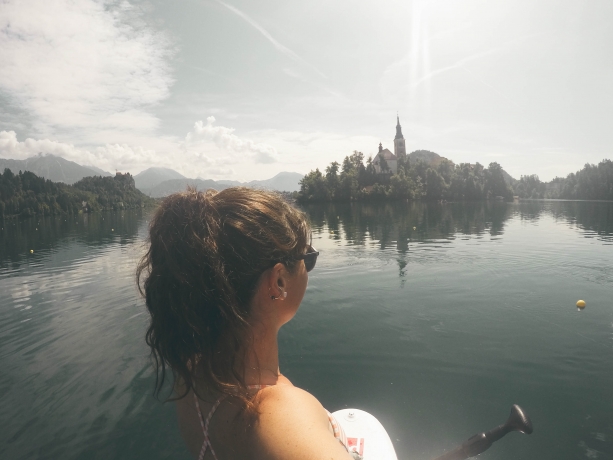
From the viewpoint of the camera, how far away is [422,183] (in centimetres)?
10956

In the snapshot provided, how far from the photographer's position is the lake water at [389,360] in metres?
5.73

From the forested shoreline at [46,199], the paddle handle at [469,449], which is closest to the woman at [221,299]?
the paddle handle at [469,449]

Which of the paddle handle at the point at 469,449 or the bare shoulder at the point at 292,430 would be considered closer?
the bare shoulder at the point at 292,430

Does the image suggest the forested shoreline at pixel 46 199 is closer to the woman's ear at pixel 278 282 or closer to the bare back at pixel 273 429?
the woman's ear at pixel 278 282

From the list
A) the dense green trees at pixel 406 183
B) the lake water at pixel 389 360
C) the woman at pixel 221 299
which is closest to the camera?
the woman at pixel 221 299

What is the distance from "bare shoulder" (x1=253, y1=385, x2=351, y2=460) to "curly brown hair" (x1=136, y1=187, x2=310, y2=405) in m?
0.22

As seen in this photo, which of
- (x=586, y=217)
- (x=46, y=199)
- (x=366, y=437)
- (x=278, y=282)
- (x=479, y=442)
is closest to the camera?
(x=278, y=282)

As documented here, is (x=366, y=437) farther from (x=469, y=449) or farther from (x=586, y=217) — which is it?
(x=586, y=217)

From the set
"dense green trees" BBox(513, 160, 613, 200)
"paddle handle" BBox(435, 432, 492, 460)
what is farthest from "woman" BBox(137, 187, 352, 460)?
"dense green trees" BBox(513, 160, 613, 200)

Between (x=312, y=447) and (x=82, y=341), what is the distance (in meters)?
10.5

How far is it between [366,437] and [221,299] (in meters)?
2.65

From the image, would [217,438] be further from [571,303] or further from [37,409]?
[571,303]

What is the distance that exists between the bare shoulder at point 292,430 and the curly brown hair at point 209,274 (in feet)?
0.71

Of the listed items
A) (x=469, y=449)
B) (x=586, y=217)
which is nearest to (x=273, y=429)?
(x=469, y=449)
